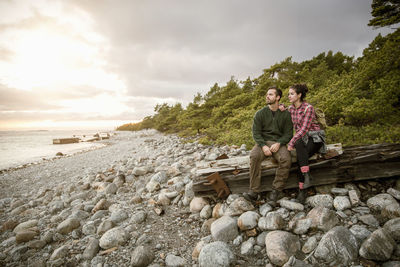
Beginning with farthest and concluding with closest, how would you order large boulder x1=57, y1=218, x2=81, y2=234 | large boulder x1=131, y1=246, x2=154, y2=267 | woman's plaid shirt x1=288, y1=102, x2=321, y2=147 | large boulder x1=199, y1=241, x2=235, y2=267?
large boulder x1=57, y1=218, x2=81, y2=234 < woman's plaid shirt x1=288, y1=102, x2=321, y2=147 < large boulder x1=131, y1=246, x2=154, y2=267 < large boulder x1=199, y1=241, x2=235, y2=267

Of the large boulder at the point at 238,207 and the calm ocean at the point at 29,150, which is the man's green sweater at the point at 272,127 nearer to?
the large boulder at the point at 238,207

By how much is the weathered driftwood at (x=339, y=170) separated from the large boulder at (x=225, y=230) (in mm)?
790

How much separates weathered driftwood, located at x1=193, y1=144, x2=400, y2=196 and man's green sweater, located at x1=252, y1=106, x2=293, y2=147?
1.95 feet

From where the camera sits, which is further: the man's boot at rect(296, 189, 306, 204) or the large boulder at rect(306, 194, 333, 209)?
the man's boot at rect(296, 189, 306, 204)

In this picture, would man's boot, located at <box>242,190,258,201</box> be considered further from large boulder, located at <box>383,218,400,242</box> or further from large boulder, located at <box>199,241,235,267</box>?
large boulder, located at <box>383,218,400,242</box>

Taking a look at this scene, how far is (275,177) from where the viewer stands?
3.34m

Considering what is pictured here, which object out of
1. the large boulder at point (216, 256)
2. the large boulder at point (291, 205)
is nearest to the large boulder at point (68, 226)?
the large boulder at point (216, 256)

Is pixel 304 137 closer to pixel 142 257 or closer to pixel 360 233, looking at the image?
pixel 360 233

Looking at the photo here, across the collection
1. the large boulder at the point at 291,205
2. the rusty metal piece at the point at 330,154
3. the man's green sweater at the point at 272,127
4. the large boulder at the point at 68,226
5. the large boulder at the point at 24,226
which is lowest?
the large boulder at the point at 24,226

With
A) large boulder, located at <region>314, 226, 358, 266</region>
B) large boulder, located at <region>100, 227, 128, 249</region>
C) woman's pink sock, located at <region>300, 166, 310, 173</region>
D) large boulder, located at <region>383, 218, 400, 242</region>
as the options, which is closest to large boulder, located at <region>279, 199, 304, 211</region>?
woman's pink sock, located at <region>300, 166, 310, 173</region>

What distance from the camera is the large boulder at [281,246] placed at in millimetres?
2291

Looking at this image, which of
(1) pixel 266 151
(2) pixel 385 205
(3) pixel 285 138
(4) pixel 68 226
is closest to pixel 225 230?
Answer: (1) pixel 266 151

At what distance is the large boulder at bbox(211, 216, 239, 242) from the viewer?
9.47ft

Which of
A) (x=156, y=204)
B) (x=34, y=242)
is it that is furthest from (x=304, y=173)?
(x=34, y=242)
